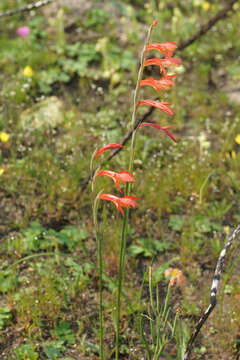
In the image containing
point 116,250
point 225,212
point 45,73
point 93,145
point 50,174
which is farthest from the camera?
point 45,73

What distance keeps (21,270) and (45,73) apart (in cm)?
258

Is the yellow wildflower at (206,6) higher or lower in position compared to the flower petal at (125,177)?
higher

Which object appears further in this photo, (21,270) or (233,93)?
(233,93)

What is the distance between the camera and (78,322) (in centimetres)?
260

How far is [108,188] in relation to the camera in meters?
3.53

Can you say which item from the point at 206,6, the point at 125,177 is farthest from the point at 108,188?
the point at 206,6

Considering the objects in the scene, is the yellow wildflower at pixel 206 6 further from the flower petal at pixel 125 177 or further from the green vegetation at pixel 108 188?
the flower petal at pixel 125 177

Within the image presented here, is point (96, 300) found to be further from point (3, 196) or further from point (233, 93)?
point (233, 93)

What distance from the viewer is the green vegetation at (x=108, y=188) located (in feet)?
8.63

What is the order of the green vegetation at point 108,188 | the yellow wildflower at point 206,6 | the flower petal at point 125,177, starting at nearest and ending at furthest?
the flower petal at point 125,177 → the green vegetation at point 108,188 → the yellow wildflower at point 206,6

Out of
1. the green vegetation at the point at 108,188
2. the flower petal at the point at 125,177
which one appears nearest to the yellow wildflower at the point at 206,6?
the green vegetation at the point at 108,188

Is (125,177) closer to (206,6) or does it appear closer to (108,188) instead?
(108,188)

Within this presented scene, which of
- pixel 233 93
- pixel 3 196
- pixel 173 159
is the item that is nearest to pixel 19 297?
pixel 3 196

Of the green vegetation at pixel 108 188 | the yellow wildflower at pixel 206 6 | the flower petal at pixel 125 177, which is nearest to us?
the flower petal at pixel 125 177
